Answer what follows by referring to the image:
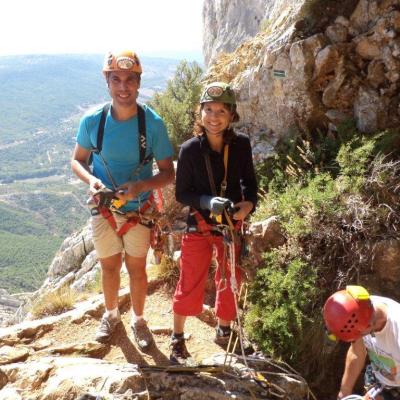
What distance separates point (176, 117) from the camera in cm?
1077

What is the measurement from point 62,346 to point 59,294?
1.91m

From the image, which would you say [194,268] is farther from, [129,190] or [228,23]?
[228,23]

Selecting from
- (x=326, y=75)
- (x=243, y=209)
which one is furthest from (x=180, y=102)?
(x=243, y=209)

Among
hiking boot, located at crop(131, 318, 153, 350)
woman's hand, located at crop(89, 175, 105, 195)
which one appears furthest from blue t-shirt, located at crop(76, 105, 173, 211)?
hiking boot, located at crop(131, 318, 153, 350)

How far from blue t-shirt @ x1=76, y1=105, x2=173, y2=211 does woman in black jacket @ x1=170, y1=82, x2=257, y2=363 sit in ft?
1.10

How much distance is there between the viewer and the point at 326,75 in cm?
662

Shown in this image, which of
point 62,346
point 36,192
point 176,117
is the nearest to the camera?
point 62,346

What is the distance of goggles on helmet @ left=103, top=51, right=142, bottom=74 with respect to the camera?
12.4ft

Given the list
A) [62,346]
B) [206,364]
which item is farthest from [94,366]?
[206,364]

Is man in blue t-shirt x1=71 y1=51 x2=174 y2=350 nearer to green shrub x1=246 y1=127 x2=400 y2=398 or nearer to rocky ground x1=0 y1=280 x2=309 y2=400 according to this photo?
rocky ground x1=0 y1=280 x2=309 y2=400

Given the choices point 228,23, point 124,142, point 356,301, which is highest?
point 228,23

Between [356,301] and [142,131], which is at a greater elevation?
[142,131]

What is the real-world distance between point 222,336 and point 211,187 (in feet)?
6.48

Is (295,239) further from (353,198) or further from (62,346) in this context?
(62,346)
